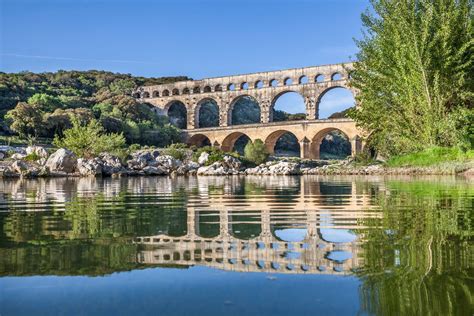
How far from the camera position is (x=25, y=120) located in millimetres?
38125

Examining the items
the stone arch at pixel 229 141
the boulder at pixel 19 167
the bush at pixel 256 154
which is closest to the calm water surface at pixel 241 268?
the boulder at pixel 19 167

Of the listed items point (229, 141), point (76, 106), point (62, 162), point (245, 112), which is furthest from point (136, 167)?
point (245, 112)

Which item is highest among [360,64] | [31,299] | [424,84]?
[360,64]

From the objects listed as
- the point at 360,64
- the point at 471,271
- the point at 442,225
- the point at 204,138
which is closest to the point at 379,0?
the point at 360,64

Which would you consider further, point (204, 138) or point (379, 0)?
point (204, 138)

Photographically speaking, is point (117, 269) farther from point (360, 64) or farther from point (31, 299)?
point (360, 64)

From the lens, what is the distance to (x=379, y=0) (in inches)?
690

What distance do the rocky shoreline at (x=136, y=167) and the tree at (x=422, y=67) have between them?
1529 mm

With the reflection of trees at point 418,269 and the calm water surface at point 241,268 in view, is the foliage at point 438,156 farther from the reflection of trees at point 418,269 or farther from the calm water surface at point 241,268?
the reflection of trees at point 418,269

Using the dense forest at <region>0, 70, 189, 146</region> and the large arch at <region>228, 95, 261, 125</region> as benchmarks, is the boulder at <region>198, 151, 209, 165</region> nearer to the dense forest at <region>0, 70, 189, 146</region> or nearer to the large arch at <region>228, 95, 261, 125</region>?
the dense forest at <region>0, 70, 189, 146</region>

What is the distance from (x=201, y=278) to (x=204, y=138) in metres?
52.6

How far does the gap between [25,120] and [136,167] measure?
17.8m

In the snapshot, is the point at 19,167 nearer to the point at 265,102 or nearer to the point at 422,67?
the point at 422,67

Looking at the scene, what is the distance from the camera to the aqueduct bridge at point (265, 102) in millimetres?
46938
